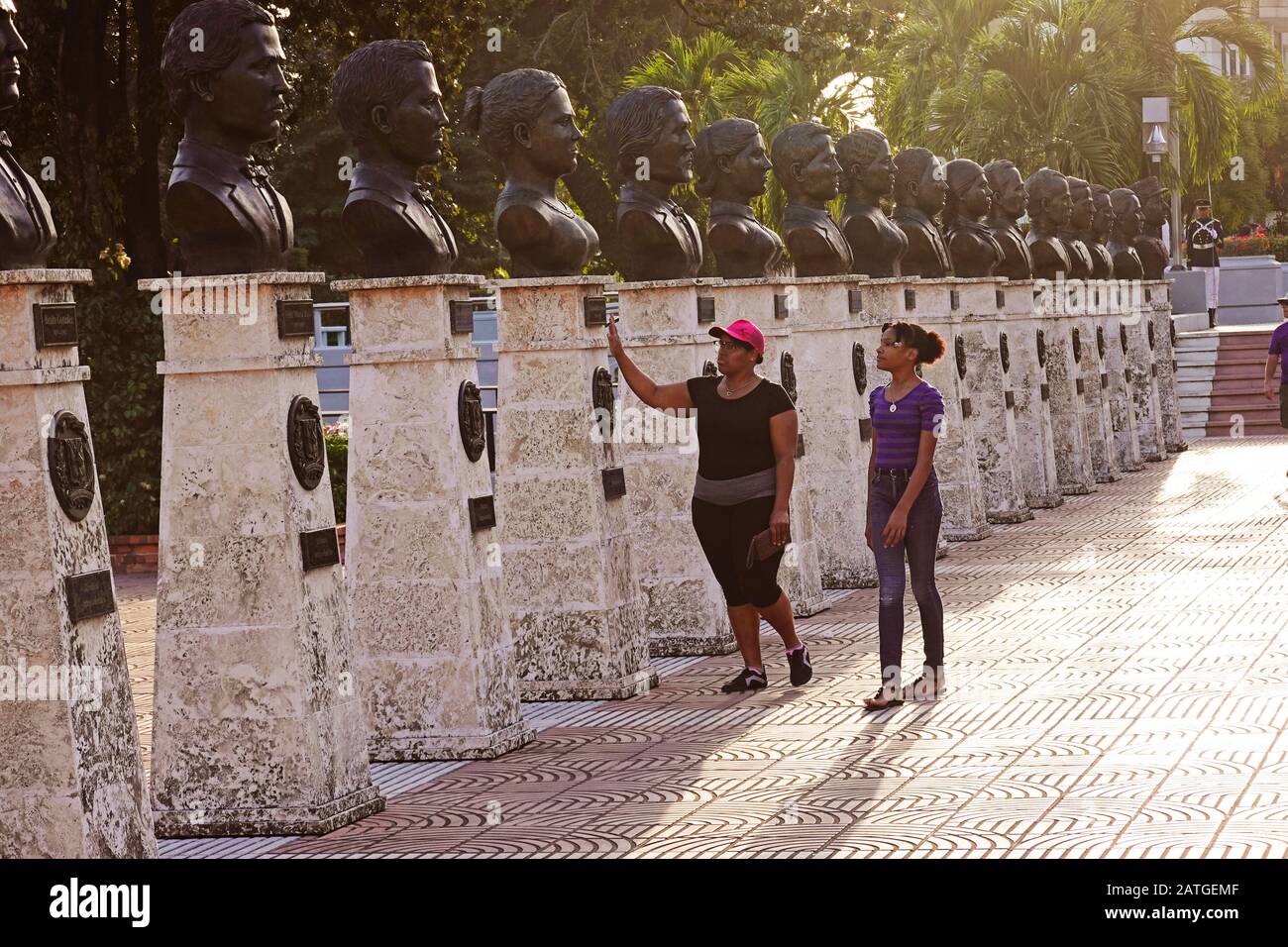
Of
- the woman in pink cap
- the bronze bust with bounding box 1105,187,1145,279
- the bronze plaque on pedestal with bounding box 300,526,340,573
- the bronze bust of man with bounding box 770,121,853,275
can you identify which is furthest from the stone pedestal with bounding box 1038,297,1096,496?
the bronze plaque on pedestal with bounding box 300,526,340,573

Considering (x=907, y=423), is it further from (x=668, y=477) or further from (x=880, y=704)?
(x=668, y=477)

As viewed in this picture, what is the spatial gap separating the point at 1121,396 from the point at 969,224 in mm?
6753

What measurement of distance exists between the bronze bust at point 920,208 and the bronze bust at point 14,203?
1098 cm

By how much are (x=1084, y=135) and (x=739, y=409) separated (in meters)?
29.4

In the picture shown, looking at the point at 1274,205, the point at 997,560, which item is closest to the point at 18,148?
the point at 997,560

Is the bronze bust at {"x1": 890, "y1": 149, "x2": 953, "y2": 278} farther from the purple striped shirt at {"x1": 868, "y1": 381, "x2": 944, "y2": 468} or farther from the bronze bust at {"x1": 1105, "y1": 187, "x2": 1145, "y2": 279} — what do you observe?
the bronze bust at {"x1": 1105, "y1": 187, "x2": 1145, "y2": 279}

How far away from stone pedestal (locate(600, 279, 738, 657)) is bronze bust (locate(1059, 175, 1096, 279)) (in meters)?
12.0

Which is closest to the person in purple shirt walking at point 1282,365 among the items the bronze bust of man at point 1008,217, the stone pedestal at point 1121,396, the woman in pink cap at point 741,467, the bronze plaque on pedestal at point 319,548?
the bronze bust of man at point 1008,217

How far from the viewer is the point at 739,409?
32.8ft

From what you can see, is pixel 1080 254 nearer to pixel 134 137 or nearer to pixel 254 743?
pixel 134 137

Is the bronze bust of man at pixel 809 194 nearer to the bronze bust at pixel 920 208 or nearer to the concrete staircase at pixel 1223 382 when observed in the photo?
the bronze bust at pixel 920 208

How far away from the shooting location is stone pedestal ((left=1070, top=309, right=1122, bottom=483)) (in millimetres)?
22438

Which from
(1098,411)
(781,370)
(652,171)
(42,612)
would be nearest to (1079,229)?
(1098,411)

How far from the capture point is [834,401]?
14.5 meters
